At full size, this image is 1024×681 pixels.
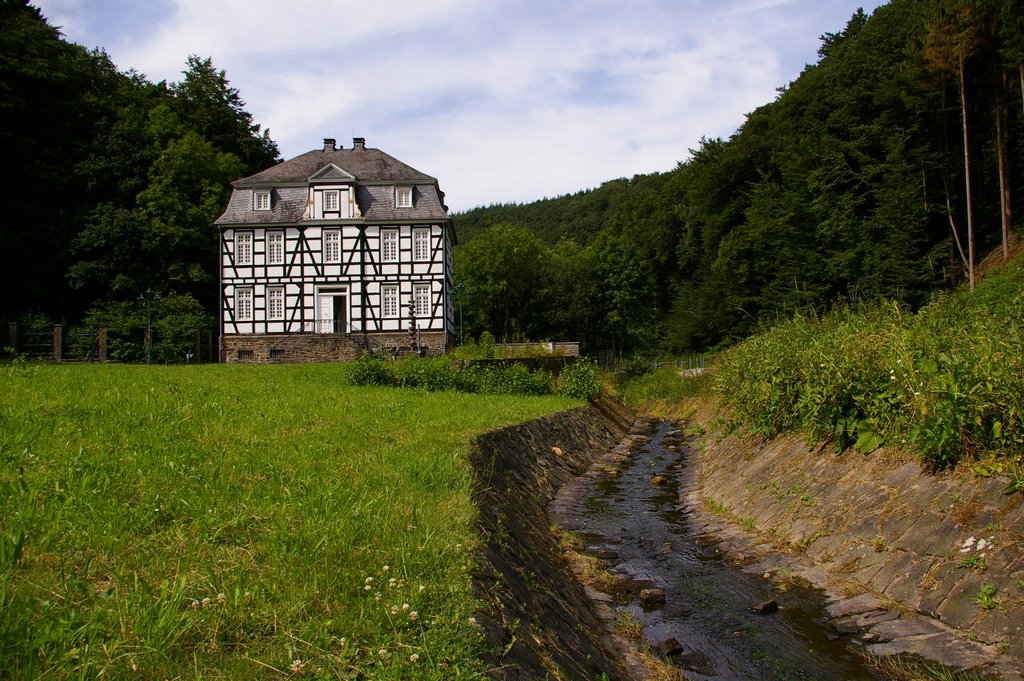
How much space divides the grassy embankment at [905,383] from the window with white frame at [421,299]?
96.6 ft

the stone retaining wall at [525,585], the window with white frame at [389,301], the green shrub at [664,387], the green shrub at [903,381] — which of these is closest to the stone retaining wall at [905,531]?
the green shrub at [903,381]

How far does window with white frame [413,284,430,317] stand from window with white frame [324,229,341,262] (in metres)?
4.81

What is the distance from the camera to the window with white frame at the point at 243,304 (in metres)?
41.1

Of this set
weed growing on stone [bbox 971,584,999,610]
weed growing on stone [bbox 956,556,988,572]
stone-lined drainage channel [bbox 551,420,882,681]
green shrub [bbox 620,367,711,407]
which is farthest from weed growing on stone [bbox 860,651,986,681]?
green shrub [bbox 620,367,711,407]

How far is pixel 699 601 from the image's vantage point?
22.5 ft

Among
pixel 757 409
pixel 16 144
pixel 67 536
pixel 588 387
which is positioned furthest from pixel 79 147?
pixel 67 536

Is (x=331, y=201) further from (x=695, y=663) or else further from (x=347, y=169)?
(x=695, y=663)

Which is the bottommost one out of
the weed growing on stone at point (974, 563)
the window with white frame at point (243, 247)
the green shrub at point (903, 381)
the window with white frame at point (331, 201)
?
the weed growing on stone at point (974, 563)

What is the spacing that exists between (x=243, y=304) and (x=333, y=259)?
5631 mm

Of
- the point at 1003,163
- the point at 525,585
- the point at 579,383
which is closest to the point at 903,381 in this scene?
the point at 525,585

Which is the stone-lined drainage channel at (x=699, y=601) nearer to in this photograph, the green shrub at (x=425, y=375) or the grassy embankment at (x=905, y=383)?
the grassy embankment at (x=905, y=383)

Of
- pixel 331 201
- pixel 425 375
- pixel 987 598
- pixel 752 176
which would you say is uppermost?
pixel 752 176

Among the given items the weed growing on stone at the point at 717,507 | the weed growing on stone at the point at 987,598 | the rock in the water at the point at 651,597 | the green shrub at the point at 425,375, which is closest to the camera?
the weed growing on stone at the point at 987,598

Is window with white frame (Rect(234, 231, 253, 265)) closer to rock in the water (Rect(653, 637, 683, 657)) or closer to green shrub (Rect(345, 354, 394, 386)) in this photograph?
green shrub (Rect(345, 354, 394, 386))
